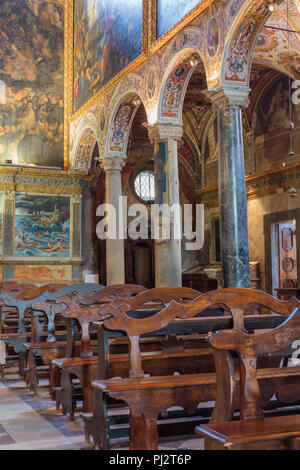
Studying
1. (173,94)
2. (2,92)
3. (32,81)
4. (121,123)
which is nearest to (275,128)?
(121,123)

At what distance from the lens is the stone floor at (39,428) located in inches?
172

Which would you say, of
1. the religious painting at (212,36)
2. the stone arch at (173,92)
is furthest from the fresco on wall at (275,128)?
the religious painting at (212,36)

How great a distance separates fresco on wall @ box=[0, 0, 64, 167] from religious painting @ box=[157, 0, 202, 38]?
27.1ft

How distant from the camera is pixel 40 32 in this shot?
20.9 metres

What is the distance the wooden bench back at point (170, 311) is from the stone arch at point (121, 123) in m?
11.5

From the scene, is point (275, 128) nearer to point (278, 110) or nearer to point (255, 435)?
point (278, 110)

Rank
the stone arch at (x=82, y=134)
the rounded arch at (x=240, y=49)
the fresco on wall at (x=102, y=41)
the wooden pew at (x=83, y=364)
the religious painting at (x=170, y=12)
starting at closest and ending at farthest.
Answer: the wooden pew at (x=83, y=364), the rounded arch at (x=240, y=49), the religious painting at (x=170, y=12), the fresco on wall at (x=102, y=41), the stone arch at (x=82, y=134)

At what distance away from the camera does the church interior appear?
397cm

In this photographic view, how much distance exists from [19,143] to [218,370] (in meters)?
18.4

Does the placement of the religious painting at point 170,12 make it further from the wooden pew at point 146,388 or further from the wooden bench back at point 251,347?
the wooden bench back at point 251,347

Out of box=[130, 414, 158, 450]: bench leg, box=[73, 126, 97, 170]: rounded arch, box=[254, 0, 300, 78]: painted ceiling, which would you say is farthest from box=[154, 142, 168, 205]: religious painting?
box=[130, 414, 158, 450]: bench leg

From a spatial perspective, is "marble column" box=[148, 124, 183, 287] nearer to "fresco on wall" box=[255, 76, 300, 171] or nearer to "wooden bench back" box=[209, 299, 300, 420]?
"fresco on wall" box=[255, 76, 300, 171]

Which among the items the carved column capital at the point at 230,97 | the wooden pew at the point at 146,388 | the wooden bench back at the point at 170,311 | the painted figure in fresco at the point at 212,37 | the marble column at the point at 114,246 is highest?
the painted figure in fresco at the point at 212,37

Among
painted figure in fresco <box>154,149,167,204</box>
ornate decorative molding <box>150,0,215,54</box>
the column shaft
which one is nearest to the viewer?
the column shaft
